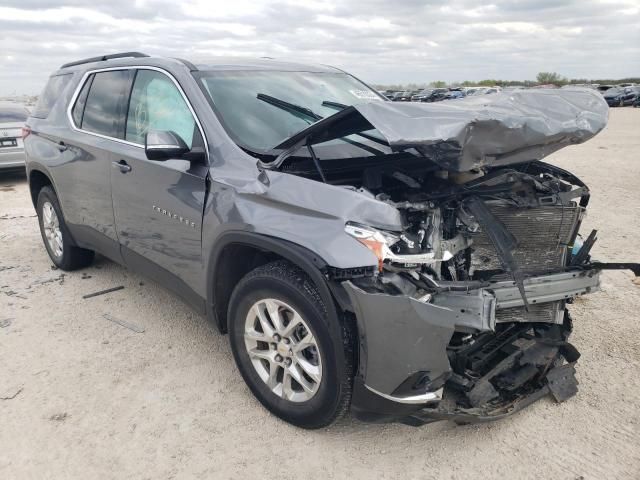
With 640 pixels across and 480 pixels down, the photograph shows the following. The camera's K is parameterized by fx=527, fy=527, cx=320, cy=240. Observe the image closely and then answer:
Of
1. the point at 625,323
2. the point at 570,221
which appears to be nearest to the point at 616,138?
the point at 625,323

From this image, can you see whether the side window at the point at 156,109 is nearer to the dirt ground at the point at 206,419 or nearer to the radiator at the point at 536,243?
the dirt ground at the point at 206,419

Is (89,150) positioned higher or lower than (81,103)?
lower

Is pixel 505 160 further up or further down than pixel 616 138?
further up

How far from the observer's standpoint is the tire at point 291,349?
8.22 feet

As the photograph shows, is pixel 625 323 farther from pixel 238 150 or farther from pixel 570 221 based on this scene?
pixel 238 150

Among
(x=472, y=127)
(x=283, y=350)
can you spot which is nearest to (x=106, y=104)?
→ (x=283, y=350)

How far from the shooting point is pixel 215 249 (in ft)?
9.87

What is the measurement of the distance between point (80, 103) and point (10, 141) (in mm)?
6275

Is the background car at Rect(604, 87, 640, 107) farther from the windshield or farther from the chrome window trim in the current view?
the chrome window trim

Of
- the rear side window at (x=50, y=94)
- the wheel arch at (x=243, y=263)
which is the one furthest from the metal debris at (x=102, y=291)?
the wheel arch at (x=243, y=263)

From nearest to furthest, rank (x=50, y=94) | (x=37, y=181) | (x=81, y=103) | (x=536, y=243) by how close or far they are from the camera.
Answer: (x=536, y=243) < (x=81, y=103) < (x=50, y=94) < (x=37, y=181)

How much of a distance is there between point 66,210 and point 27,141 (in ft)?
3.80

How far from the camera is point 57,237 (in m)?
5.25

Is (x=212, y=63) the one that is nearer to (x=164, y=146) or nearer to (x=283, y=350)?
(x=164, y=146)
